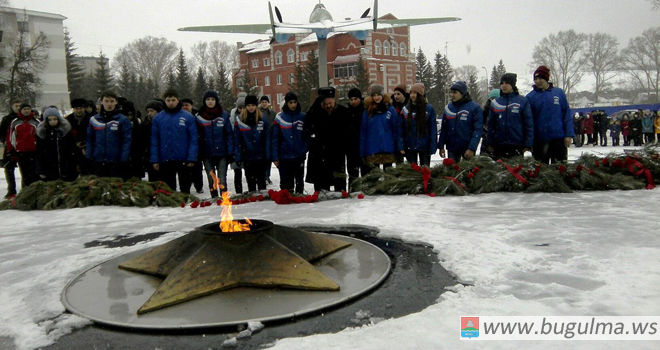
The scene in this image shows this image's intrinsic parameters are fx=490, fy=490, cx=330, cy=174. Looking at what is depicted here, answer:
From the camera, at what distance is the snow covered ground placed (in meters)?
2.81

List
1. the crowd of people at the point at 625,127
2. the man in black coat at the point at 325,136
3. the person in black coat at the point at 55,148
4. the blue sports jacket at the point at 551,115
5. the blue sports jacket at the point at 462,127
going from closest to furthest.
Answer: the blue sports jacket at the point at 551,115, the man in black coat at the point at 325,136, the blue sports jacket at the point at 462,127, the person in black coat at the point at 55,148, the crowd of people at the point at 625,127

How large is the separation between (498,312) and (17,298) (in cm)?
330

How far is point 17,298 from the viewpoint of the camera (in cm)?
352

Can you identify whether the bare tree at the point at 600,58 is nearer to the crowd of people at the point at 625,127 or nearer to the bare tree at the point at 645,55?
the bare tree at the point at 645,55

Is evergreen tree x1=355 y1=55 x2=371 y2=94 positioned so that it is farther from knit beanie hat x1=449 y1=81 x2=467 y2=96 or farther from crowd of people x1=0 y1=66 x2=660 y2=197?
knit beanie hat x1=449 y1=81 x2=467 y2=96

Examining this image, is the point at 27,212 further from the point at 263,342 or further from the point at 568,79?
the point at 568,79

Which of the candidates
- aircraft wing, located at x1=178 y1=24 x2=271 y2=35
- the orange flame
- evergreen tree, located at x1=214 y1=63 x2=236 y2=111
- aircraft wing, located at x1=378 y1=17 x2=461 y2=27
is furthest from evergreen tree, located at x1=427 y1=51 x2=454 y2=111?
the orange flame

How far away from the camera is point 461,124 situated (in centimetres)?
786

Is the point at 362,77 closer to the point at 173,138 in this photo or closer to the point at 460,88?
the point at 460,88

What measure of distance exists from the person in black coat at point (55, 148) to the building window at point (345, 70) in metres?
52.7

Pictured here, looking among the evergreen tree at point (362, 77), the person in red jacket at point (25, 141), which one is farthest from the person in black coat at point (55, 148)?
the evergreen tree at point (362, 77)

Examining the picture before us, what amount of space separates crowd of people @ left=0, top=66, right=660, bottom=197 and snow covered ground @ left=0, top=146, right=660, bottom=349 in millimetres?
1078

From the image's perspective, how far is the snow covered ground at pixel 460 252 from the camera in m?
2.81

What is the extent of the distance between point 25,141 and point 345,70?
5357 centimetres
